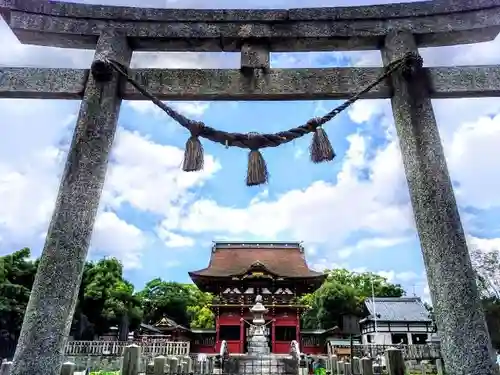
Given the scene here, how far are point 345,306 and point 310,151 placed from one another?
30.2 m

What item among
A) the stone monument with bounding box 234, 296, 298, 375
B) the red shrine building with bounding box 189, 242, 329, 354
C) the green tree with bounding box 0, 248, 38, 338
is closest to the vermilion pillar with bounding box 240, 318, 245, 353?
the red shrine building with bounding box 189, 242, 329, 354

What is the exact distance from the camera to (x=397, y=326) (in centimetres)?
2662

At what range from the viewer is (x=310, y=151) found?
332 centimetres

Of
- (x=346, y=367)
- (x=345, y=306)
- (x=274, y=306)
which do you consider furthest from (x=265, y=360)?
(x=345, y=306)

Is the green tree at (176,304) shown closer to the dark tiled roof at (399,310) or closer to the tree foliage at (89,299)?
the tree foliage at (89,299)

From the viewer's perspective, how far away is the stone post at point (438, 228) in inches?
98.8

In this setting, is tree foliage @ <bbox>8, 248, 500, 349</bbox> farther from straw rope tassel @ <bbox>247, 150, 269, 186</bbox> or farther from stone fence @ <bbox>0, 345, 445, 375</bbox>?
straw rope tassel @ <bbox>247, 150, 269, 186</bbox>

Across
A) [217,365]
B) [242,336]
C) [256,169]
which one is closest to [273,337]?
[242,336]

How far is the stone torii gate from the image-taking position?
10.0 feet

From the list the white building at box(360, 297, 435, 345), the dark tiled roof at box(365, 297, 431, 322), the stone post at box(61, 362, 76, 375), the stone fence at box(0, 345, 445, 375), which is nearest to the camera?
the stone post at box(61, 362, 76, 375)

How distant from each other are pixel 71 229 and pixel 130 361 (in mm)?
3119

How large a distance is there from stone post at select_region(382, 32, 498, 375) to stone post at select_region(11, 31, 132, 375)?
254 cm

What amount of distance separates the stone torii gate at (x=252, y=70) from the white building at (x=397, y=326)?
26010mm

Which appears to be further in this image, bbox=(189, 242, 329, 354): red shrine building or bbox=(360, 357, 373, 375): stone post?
bbox=(189, 242, 329, 354): red shrine building
